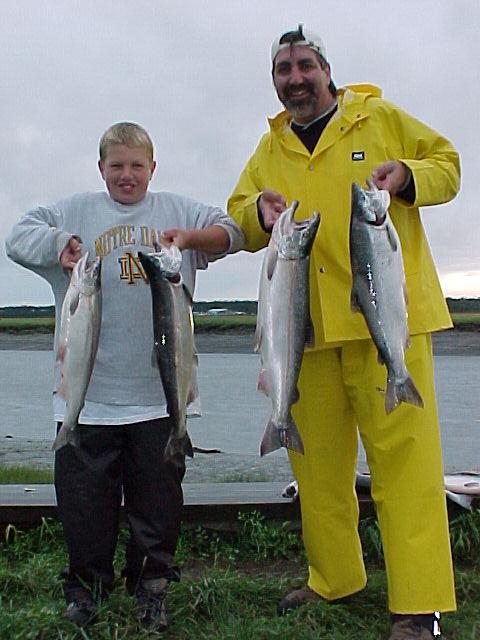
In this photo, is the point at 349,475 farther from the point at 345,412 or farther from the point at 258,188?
the point at 258,188

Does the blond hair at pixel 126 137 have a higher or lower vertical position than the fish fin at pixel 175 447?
higher

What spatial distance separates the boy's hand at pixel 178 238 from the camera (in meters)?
4.30

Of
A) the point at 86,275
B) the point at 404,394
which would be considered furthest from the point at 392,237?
the point at 86,275

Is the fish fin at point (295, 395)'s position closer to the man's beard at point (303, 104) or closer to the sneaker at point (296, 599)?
the sneaker at point (296, 599)

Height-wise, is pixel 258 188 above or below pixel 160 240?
above

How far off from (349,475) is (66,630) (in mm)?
1575

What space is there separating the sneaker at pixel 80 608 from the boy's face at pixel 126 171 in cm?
196

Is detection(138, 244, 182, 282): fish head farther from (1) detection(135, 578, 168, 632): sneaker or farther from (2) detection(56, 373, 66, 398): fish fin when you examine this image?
(1) detection(135, 578, 168, 632): sneaker

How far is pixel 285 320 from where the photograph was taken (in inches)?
167

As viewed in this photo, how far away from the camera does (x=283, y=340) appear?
167 inches

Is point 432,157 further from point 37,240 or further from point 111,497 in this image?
point 111,497

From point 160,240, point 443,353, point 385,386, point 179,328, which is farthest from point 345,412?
point 443,353

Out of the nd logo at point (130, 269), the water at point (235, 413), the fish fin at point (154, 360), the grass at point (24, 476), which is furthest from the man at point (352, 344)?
the water at point (235, 413)

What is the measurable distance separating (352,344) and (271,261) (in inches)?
23.3
